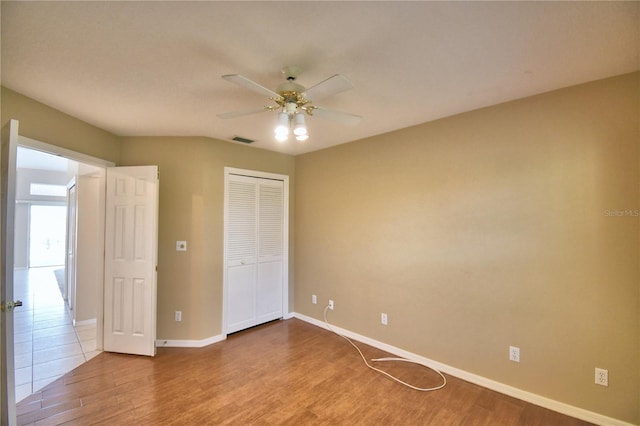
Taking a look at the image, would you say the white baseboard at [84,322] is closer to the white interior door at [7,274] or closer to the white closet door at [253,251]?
the white closet door at [253,251]

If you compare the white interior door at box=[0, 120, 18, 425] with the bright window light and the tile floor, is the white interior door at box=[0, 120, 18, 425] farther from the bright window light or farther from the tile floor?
the bright window light

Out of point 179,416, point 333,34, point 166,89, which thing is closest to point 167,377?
point 179,416

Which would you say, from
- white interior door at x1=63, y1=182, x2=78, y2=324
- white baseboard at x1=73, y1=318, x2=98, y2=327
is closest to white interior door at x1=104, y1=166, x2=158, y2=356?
white baseboard at x1=73, y1=318, x2=98, y2=327

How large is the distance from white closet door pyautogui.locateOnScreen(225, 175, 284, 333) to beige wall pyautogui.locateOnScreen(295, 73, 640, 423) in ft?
4.15

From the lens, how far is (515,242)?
2.35 meters

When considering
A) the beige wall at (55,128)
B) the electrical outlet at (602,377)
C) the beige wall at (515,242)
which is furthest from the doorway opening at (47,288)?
the electrical outlet at (602,377)

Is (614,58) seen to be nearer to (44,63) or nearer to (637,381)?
(637,381)

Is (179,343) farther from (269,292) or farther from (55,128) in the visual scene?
(55,128)

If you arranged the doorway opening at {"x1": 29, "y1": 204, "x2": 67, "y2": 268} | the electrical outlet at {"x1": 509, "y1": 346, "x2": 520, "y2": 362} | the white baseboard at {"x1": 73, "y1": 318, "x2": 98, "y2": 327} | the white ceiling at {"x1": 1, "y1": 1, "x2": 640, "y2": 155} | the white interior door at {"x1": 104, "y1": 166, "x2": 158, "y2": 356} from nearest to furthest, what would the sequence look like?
the white ceiling at {"x1": 1, "y1": 1, "x2": 640, "y2": 155} → the electrical outlet at {"x1": 509, "y1": 346, "x2": 520, "y2": 362} → the white interior door at {"x1": 104, "y1": 166, "x2": 158, "y2": 356} → the white baseboard at {"x1": 73, "y1": 318, "x2": 98, "y2": 327} → the doorway opening at {"x1": 29, "y1": 204, "x2": 67, "y2": 268}

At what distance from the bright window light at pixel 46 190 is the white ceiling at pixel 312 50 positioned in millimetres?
7628

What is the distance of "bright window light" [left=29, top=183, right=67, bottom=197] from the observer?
24.8 ft

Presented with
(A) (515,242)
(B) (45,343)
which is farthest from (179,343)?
(A) (515,242)

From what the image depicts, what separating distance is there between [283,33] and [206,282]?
9.44ft

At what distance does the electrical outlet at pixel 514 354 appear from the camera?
2.31 m
